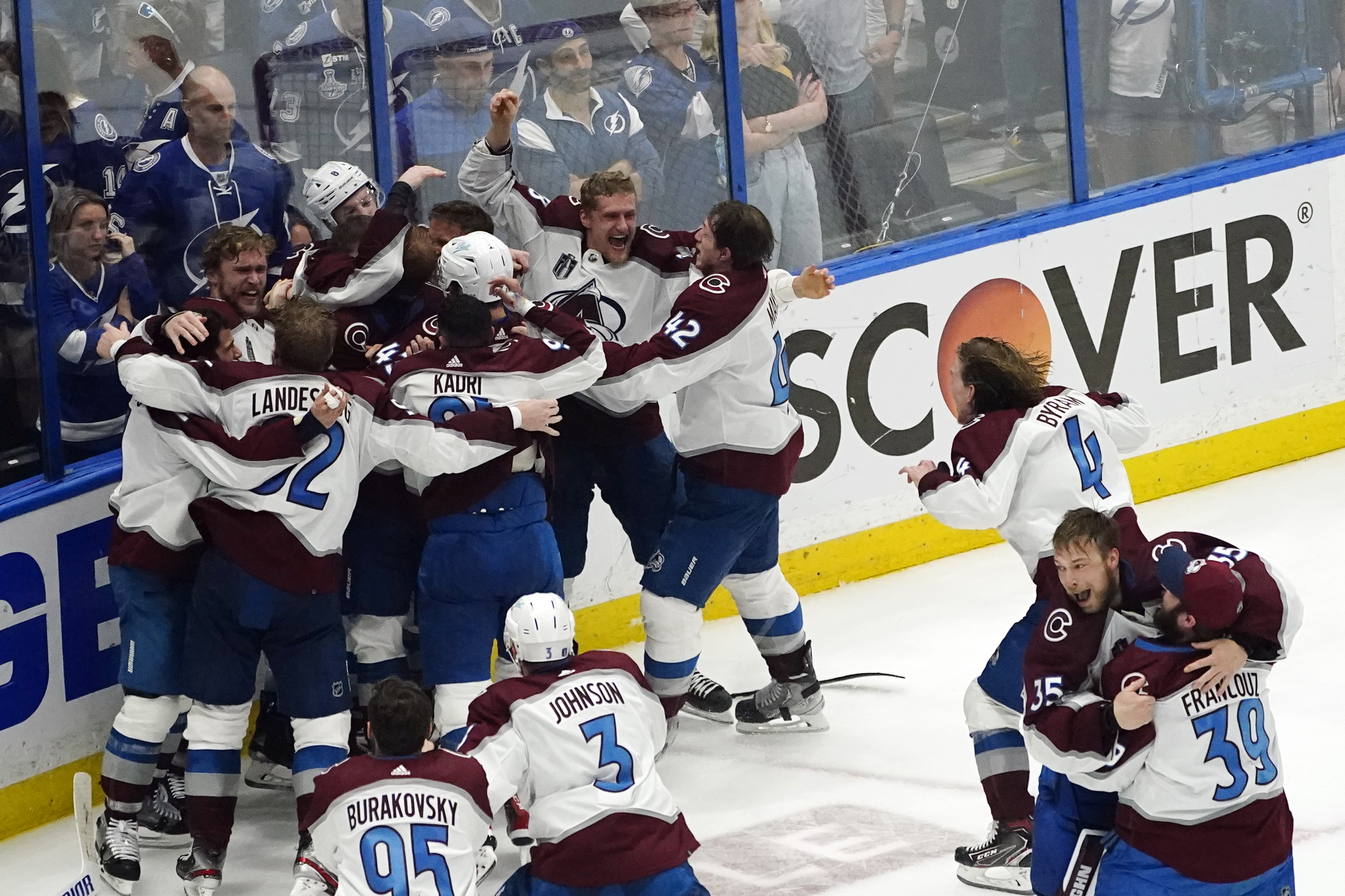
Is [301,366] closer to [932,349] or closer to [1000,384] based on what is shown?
[1000,384]

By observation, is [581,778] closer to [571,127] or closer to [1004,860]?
[1004,860]

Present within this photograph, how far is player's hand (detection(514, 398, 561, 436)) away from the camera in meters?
4.93

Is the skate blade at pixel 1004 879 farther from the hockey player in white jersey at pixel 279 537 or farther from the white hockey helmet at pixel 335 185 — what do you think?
the white hockey helmet at pixel 335 185

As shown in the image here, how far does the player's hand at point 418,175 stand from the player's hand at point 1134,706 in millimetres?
2991

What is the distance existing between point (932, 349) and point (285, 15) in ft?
8.54

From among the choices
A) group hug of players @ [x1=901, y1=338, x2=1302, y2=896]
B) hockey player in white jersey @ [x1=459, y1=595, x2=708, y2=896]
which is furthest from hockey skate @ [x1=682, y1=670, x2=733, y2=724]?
hockey player in white jersey @ [x1=459, y1=595, x2=708, y2=896]

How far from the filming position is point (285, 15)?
20.1ft

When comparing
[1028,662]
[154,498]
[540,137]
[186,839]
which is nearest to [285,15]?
[540,137]

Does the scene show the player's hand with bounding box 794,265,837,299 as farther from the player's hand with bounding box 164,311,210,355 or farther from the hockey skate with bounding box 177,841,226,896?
the hockey skate with bounding box 177,841,226,896

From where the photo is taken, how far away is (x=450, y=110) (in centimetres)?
641

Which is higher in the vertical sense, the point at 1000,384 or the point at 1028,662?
the point at 1000,384

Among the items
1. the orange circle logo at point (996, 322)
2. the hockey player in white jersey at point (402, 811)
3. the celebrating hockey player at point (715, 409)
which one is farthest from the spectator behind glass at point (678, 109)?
the hockey player in white jersey at point (402, 811)

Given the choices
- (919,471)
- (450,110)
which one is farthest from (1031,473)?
(450,110)

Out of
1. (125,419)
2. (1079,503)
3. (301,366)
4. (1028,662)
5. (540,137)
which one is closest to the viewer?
(1028,662)
